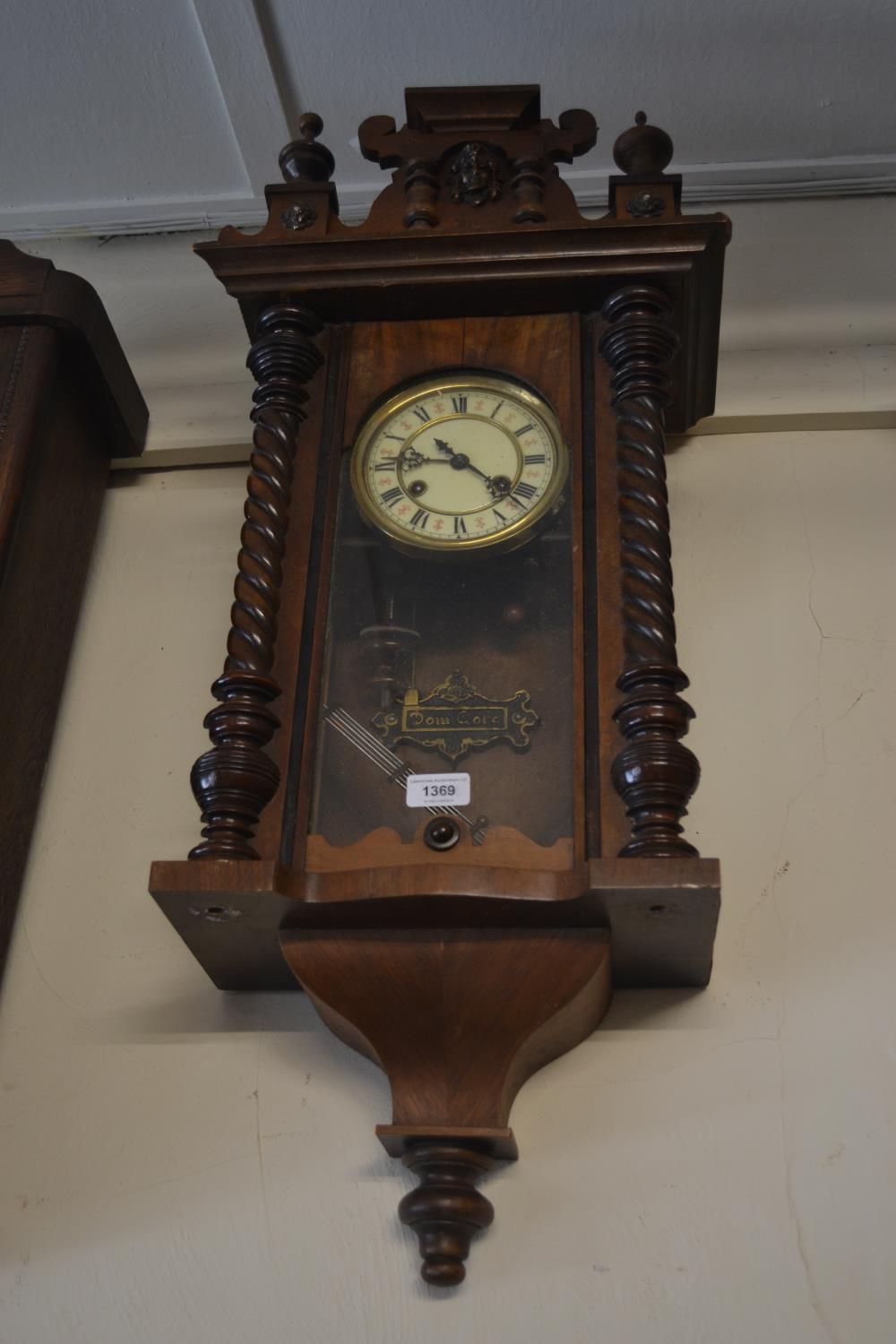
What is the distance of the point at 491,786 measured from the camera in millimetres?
1262

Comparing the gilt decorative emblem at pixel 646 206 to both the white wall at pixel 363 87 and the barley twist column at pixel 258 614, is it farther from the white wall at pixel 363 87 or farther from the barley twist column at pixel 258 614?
the white wall at pixel 363 87

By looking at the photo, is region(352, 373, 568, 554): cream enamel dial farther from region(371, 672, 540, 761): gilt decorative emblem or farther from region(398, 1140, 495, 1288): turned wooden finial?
region(398, 1140, 495, 1288): turned wooden finial

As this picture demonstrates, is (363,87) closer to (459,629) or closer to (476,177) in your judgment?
(476,177)

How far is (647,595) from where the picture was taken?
4.26ft

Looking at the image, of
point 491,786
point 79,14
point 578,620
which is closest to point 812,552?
point 578,620

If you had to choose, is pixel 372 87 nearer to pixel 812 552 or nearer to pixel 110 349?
pixel 110 349

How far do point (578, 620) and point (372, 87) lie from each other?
0.93 m

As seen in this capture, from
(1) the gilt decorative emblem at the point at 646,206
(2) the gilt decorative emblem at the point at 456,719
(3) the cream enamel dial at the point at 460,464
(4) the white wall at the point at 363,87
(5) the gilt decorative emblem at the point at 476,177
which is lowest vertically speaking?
(2) the gilt decorative emblem at the point at 456,719

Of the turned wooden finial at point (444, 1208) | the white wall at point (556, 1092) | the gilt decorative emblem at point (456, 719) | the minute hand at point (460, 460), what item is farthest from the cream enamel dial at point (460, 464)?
the turned wooden finial at point (444, 1208)

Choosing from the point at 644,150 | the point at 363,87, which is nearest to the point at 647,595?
the point at 644,150

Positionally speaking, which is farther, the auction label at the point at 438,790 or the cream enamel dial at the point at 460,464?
the cream enamel dial at the point at 460,464

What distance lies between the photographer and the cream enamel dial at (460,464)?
141 cm

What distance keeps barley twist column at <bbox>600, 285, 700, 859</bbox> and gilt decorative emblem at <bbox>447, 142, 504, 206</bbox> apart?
7.6 inches

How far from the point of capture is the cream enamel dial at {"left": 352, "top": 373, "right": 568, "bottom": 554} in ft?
4.62
